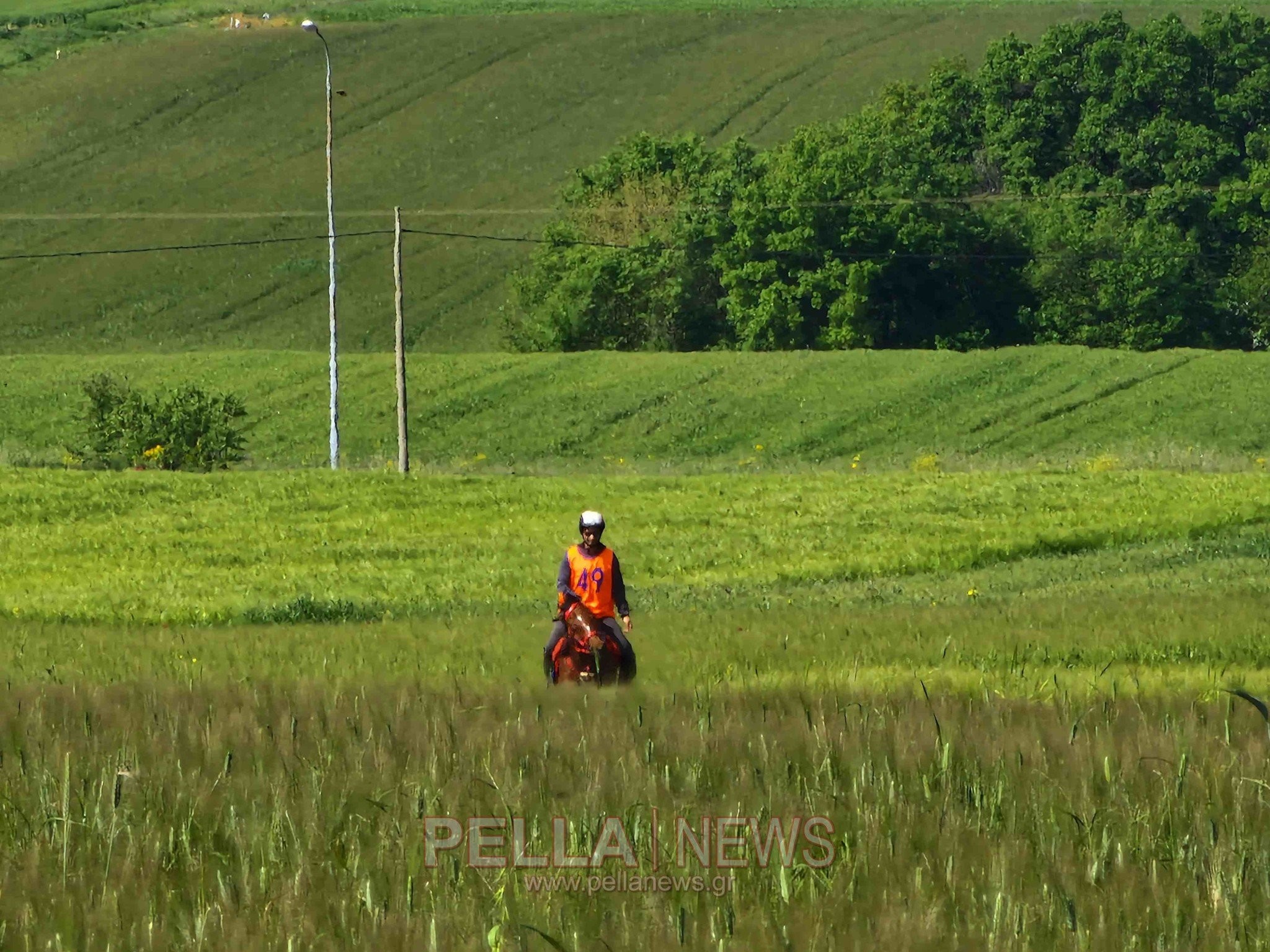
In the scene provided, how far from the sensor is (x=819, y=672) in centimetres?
1409

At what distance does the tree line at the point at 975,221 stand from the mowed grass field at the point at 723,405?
350 inches

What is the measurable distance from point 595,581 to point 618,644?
49 centimetres

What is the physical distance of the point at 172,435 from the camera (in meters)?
47.3

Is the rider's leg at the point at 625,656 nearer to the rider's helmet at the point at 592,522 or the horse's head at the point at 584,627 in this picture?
the horse's head at the point at 584,627

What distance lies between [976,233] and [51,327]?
44.6m

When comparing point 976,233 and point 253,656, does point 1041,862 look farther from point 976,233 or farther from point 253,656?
point 976,233

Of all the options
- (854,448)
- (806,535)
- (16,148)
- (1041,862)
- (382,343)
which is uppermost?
(16,148)

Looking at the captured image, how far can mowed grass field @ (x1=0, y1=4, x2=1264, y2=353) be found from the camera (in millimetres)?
93438

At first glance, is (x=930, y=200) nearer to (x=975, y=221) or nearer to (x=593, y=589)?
(x=975, y=221)

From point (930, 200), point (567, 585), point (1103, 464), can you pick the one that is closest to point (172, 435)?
point (1103, 464)

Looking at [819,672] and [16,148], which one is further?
[16,148]

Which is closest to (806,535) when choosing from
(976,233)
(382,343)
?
(976,233)

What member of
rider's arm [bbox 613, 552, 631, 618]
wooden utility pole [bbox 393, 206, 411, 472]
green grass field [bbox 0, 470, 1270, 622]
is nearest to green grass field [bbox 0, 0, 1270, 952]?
green grass field [bbox 0, 470, 1270, 622]

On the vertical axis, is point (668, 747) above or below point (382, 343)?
below
